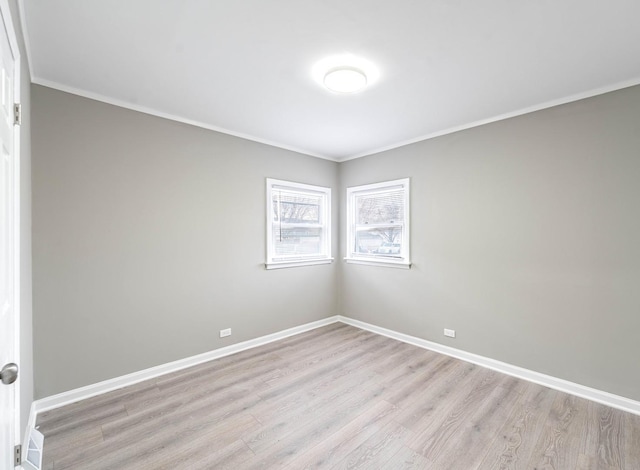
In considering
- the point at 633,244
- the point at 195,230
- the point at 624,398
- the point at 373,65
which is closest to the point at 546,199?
the point at 633,244

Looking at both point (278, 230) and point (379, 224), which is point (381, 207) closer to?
point (379, 224)

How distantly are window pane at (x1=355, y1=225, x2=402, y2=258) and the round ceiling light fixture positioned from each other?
7.10 ft

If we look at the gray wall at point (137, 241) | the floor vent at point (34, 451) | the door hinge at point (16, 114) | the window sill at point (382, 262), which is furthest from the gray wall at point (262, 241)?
the door hinge at point (16, 114)

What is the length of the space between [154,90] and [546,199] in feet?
12.0

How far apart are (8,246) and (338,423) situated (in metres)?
2.24

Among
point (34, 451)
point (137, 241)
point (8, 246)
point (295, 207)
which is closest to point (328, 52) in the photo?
point (8, 246)

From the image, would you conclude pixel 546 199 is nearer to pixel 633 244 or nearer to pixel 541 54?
pixel 633 244

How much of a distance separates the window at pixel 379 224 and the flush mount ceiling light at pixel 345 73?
182 cm

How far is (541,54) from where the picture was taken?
2.03 m

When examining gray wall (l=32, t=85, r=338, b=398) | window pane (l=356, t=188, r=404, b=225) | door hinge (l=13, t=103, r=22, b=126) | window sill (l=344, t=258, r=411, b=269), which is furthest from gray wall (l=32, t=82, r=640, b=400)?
door hinge (l=13, t=103, r=22, b=126)

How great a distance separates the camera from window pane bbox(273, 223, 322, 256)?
4090 mm

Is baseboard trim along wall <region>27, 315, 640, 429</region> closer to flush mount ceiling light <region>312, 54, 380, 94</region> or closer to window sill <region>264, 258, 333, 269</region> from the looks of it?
window sill <region>264, 258, 333, 269</region>

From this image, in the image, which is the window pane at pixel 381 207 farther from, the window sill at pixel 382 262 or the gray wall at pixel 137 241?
the gray wall at pixel 137 241

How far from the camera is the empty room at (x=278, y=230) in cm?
180
